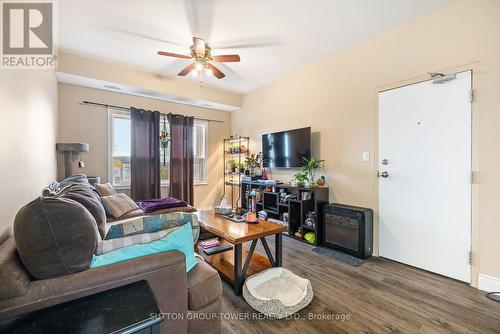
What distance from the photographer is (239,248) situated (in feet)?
6.54

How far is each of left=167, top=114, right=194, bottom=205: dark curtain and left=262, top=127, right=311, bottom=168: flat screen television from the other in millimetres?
1638

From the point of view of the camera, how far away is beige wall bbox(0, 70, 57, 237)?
1.32m

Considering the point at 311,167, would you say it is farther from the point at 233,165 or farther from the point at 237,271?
the point at 233,165

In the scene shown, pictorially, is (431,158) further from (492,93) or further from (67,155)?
(67,155)

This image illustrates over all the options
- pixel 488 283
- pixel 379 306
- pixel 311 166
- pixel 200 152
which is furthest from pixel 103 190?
pixel 488 283

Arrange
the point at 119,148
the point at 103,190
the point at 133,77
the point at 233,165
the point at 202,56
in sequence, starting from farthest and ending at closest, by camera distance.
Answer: the point at 233,165, the point at 119,148, the point at 133,77, the point at 103,190, the point at 202,56

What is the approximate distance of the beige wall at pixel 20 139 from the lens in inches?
52.1

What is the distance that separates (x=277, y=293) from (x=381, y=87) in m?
2.73

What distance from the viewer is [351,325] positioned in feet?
5.31

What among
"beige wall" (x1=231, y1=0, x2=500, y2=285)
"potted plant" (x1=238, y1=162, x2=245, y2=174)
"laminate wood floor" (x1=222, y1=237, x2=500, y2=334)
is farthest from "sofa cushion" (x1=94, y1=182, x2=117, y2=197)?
"beige wall" (x1=231, y1=0, x2=500, y2=285)

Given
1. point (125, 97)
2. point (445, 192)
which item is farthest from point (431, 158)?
point (125, 97)

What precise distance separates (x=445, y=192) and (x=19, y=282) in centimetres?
332

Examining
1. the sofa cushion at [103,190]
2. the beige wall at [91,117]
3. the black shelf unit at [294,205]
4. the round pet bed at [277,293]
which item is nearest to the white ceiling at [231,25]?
the beige wall at [91,117]

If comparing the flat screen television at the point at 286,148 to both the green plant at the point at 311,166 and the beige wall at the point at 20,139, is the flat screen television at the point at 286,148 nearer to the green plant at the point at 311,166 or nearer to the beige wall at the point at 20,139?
the green plant at the point at 311,166
